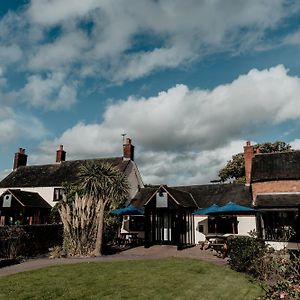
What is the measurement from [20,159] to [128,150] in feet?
50.3

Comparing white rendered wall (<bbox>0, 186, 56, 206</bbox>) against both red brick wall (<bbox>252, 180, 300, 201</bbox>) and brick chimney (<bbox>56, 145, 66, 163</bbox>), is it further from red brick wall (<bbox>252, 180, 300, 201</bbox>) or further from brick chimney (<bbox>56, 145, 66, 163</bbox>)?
red brick wall (<bbox>252, 180, 300, 201</bbox>)

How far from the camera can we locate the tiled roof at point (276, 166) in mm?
26750

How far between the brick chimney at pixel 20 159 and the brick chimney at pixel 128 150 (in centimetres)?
1461

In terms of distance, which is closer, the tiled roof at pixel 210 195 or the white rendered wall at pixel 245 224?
the white rendered wall at pixel 245 224

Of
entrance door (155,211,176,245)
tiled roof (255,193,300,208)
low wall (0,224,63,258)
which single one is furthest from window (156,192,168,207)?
low wall (0,224,63,258)

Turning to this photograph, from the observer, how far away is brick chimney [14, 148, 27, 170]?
140ft

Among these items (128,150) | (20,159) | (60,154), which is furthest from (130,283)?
(20,159)

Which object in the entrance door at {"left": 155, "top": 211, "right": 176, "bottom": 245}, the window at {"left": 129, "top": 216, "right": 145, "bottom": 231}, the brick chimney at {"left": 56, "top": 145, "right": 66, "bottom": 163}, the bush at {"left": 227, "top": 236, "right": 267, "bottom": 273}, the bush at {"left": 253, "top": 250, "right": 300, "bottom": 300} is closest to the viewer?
the bush at {"left": 253, "top": 250, "right": 300, "bottom": 300}

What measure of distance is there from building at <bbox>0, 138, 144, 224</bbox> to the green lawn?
19.3 m

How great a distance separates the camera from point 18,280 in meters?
11.9

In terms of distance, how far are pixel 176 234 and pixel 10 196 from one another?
18087 millimetres

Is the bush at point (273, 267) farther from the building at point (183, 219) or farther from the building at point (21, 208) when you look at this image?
the building at point (21, 208)

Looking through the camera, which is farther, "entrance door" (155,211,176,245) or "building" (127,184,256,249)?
"entrance door" (155,211,176,245)

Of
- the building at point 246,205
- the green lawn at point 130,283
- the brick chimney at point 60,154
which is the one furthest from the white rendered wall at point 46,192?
the green lawn at point 130,283
